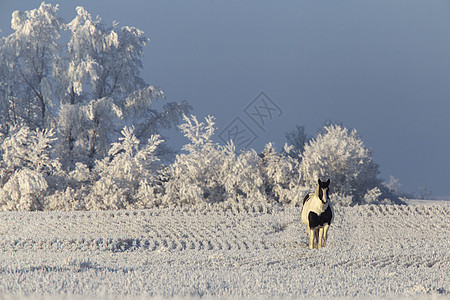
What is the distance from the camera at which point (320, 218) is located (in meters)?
8.96

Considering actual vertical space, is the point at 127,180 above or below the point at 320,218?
above

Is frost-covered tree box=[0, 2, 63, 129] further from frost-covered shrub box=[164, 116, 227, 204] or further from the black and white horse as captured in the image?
the black and white horse

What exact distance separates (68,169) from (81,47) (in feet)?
22.1

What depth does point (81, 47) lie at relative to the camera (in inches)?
928

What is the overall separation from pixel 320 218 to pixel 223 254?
2.17 m

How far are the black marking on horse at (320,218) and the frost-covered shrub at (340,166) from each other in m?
9.88

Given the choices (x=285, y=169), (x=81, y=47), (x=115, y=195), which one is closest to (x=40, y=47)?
(x=81, y=47)

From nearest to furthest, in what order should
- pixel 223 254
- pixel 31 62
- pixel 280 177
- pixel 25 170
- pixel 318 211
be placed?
pixel 318 211 → pixel 223 254 → pixel 280 177 → pixel 25 170 → pixel 31 62

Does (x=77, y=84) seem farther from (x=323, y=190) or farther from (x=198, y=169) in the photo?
(x=323, y=190)

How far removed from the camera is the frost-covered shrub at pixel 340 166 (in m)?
19.2

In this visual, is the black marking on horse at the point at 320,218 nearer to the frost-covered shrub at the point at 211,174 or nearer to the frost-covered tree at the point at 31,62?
the frost-covered shrub at the point at 211,174

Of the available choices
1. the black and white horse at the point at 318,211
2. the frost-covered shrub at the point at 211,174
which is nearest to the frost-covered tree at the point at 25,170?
the frost-covered shrub at the point at 211,174

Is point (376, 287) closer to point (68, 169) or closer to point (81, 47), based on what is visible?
point (68, 169)

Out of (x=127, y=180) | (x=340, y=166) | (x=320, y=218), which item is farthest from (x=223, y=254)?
(x=340, y=166)
